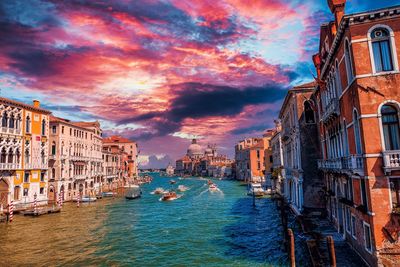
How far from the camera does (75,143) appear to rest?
41750 millimetres

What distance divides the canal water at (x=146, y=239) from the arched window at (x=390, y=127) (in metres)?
6.65

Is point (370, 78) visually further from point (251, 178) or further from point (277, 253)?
point (251, 178)

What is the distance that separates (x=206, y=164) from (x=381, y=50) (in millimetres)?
144851

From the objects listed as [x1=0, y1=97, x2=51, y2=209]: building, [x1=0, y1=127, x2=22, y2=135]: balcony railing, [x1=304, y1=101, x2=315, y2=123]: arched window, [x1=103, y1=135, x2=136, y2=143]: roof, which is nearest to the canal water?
[x1=0, y1=97, x2=51, y2=209]: building

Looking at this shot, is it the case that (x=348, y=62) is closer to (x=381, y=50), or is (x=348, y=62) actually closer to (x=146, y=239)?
(x=381, y=50)

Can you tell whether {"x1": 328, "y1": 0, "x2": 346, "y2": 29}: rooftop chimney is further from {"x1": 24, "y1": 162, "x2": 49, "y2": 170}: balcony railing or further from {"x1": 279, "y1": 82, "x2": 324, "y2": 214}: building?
{"x1": 24, "y1": 162, "x2": 49, "y2": 170}: balcony railing

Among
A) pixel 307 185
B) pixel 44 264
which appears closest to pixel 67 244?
pixel 44 264

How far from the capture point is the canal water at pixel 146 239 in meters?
15.3

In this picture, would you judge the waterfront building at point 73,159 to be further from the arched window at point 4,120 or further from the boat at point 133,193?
the arched window at point 4,120

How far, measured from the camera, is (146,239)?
2006 centimetres

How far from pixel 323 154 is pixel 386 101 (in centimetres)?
959

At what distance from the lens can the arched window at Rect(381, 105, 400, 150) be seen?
10.6 meters

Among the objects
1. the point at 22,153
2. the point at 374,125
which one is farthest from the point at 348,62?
the point at 22,153

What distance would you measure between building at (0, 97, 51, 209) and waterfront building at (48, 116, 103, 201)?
11.2 feet
